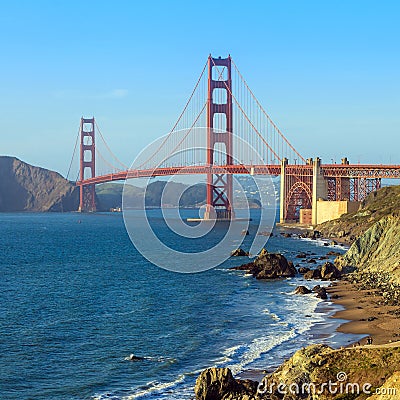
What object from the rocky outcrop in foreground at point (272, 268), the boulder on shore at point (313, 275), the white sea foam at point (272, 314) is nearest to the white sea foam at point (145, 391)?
the white sea foam at point (272, 314)

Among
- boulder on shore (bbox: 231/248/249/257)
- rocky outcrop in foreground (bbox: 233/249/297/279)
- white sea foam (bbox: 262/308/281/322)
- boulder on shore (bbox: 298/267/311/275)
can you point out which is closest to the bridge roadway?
boulder on shore (bbox: 231/248/249/257)

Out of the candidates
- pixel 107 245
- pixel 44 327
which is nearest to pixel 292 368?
pixel 44 327

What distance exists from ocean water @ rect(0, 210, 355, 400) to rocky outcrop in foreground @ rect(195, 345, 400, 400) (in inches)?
84.2

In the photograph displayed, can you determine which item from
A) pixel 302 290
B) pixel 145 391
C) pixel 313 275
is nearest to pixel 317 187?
pixel 313 275

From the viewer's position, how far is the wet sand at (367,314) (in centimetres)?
2656

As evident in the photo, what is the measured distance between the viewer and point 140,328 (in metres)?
29.4

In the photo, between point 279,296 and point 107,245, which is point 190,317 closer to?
point 279,296

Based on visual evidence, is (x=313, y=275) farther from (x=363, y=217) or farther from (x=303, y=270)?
(x=363, y=217)

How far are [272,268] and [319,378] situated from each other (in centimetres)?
2992

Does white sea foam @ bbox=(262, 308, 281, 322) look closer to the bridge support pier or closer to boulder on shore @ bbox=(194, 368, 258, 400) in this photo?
boulder on shore @ bbox=(194, 368, 258, 400)

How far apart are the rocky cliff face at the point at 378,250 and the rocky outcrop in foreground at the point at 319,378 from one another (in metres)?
24.9

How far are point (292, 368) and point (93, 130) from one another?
16108cm

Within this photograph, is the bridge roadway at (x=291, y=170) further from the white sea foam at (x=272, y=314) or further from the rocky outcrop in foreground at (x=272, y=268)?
the white sea foam at (x=272, y=314)

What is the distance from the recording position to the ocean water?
21.7 metres
